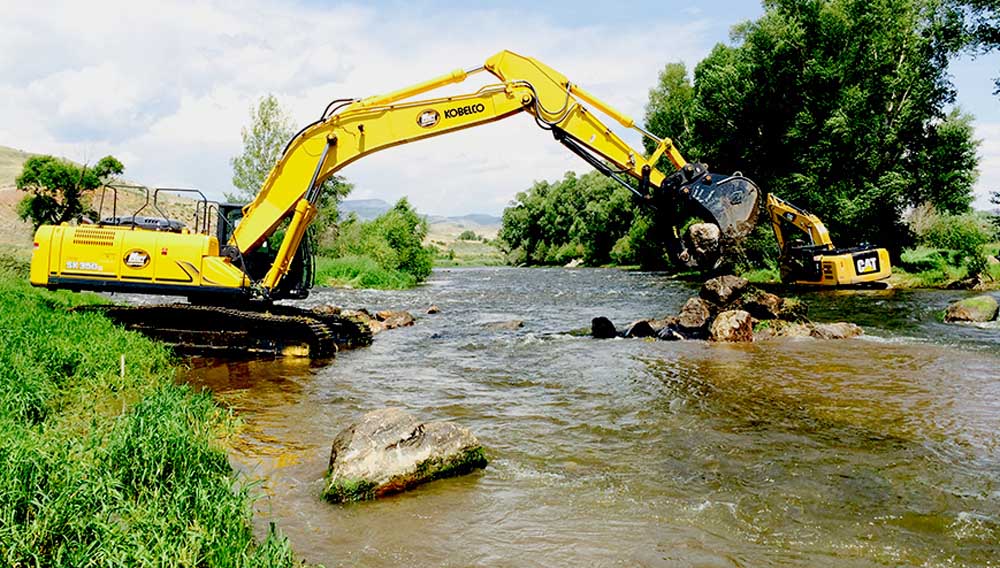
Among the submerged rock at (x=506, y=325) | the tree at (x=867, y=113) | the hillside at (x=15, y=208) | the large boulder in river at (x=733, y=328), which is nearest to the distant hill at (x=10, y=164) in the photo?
the hillside at (x=15, y=208)

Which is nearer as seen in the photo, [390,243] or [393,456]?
[393,456]

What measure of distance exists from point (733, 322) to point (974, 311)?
24.3 ft

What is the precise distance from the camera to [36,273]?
11.4 m

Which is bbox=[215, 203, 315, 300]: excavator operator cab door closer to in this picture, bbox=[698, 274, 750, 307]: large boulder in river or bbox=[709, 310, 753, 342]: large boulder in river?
bbox=[709, 310, 753, 342]: large boulder in river

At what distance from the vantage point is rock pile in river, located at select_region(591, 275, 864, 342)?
1477 cm

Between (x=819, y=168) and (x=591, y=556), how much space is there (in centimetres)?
3070

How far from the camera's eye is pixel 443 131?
12.0 metres

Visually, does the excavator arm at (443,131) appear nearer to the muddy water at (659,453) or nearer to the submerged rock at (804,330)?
the muddy water at (659,453)

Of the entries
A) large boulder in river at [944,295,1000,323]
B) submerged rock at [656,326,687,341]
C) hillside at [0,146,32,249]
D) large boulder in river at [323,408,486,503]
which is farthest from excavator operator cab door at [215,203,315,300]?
hillside at [0,146,32,249]

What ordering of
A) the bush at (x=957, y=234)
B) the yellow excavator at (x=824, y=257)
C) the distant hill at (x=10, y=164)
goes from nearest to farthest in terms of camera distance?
the yellow excavator at (x=824, y=257) < the bush at (x=957, y=234) < the distant hill at (x=10, y=164)

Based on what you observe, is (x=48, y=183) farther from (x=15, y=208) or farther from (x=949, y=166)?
(x=949, y=166)

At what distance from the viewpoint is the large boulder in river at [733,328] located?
14.6 m

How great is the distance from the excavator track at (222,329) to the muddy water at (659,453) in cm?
74

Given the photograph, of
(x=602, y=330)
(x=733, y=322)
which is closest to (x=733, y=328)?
(x=733, y=322)
